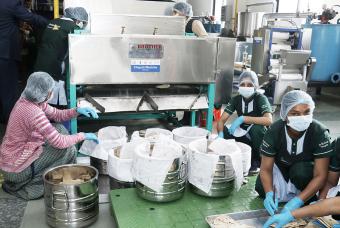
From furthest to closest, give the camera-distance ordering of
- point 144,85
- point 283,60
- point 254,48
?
point 254,48
point 283,60
point 144,85

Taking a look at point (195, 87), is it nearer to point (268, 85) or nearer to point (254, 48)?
point (268, 85)

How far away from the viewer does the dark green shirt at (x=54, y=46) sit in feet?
9.40

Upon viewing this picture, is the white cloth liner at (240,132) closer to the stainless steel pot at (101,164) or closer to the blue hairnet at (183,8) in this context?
the stainless steel pot at (101,164)

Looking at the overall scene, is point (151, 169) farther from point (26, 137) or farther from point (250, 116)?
point (250, 116)

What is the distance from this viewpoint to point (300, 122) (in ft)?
5.76

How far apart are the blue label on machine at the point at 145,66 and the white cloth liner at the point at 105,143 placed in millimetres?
482

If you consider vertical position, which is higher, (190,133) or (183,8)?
(183,8)

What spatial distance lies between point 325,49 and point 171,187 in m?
4.53

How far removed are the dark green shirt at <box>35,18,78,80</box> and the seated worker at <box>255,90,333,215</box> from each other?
1894 millimetres

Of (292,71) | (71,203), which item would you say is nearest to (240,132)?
(71,203)

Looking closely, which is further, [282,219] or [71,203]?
[71,203]

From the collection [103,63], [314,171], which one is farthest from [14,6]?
[314,171]

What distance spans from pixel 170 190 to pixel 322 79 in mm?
Result: 4475

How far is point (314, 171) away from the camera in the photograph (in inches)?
69.9
